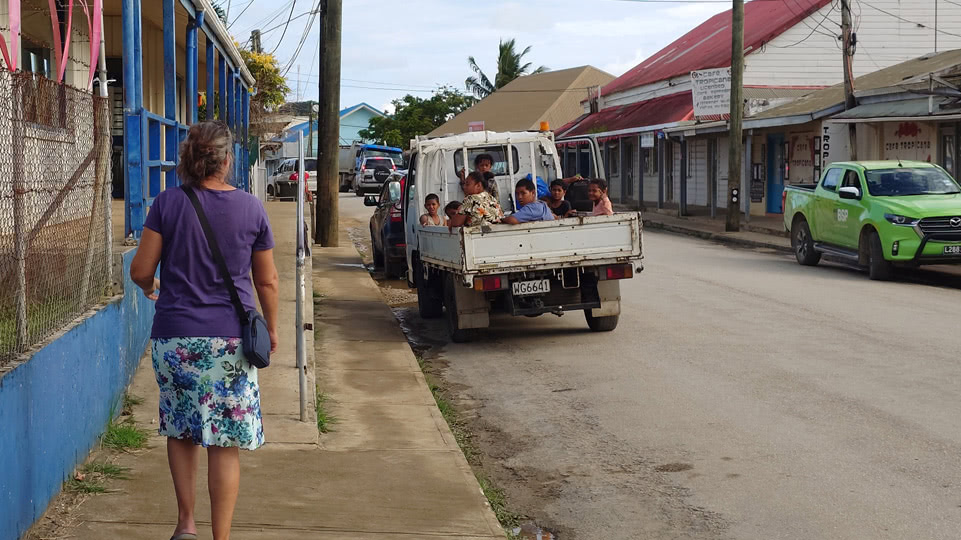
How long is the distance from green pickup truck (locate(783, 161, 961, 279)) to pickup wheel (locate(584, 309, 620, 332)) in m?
6.37

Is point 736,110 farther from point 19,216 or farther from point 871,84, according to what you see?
point 19,216

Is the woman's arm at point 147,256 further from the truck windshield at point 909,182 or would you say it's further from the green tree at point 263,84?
the green tree at point 263,84

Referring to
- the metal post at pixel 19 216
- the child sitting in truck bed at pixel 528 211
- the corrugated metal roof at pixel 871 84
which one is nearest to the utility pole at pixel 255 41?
the corrugated metal roof at pixel 871 84

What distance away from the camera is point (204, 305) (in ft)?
15.6

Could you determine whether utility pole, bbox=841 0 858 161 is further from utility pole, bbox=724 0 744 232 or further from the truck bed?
the truck bed

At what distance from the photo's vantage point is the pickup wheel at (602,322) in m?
12.1

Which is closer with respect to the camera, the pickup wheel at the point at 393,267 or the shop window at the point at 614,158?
the pickup wheel at the point at 393,267

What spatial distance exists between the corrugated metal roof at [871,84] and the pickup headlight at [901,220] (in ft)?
29.3

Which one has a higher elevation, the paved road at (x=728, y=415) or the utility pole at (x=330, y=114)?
the utility pole at (x=330, y=114)

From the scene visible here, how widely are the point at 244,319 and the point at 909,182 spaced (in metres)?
15.2

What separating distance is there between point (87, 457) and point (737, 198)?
2291 centimetres

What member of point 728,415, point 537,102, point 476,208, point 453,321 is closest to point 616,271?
point 476,208

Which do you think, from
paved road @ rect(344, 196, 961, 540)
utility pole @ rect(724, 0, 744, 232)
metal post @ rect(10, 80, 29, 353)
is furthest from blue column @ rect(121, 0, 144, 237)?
utility pole @ rect(724, 0, 744, 232)

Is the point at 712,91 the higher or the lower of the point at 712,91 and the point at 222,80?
the higher
